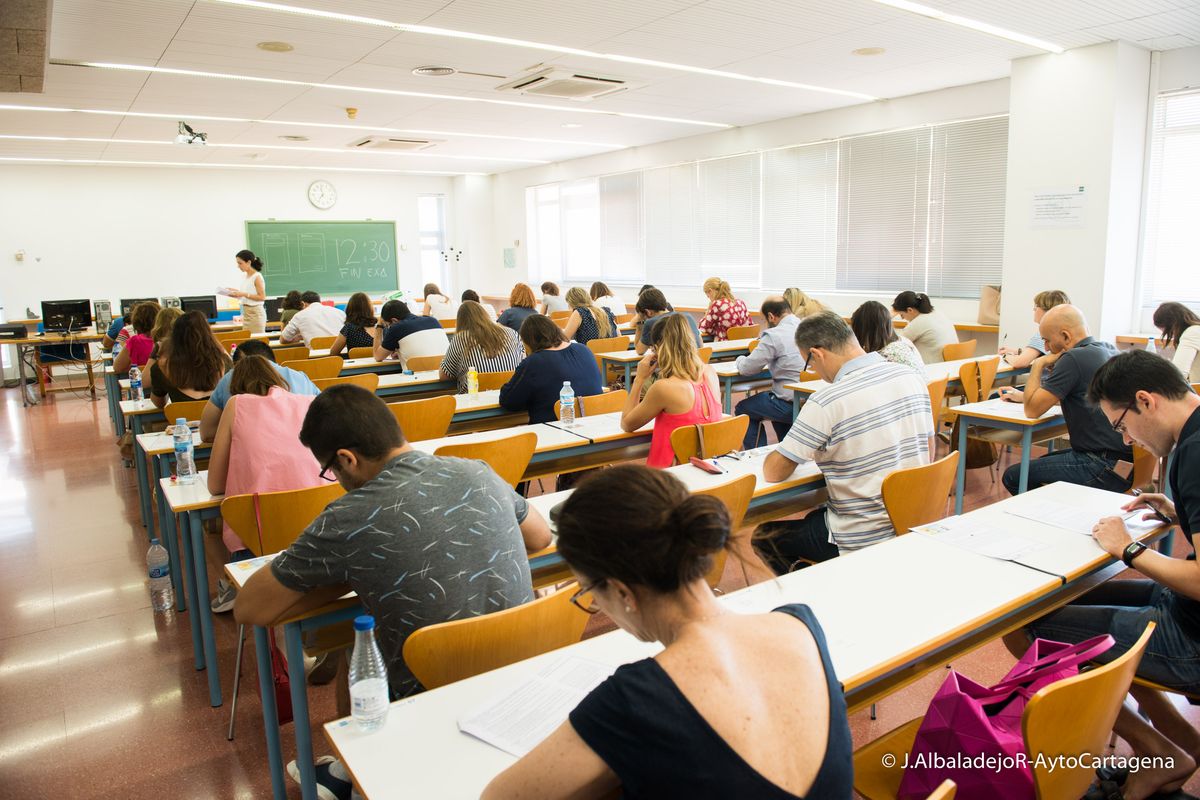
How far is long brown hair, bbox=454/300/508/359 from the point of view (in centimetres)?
548

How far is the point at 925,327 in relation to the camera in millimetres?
6422

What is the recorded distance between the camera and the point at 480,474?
196 cm

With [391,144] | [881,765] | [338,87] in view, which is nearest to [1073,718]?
[881,765]

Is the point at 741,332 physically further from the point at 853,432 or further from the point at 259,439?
the point at 259,439

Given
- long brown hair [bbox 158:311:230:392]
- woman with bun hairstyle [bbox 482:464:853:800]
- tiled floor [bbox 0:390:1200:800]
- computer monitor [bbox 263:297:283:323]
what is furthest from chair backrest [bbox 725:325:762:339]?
computer monitor [bbox 263:297:283:323]

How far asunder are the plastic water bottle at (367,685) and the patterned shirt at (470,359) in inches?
154

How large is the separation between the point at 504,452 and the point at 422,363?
9.47 ft

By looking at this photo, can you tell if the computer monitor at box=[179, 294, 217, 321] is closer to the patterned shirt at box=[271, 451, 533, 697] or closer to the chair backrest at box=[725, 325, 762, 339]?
the chair backrest at box=[725, 325, 762, 339]

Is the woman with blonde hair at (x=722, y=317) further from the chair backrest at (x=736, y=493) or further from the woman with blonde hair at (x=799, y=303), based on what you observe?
the chair backrest at (x=736, y=493)

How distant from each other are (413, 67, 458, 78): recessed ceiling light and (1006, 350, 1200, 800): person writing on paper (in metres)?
5.64

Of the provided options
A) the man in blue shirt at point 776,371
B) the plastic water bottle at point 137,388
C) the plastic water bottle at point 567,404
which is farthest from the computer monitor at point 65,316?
the man in blue shirt at point 776,371

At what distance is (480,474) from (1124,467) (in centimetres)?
542

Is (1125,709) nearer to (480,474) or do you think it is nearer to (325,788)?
(480,474)

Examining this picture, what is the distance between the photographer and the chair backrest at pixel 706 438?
353 centimetres
